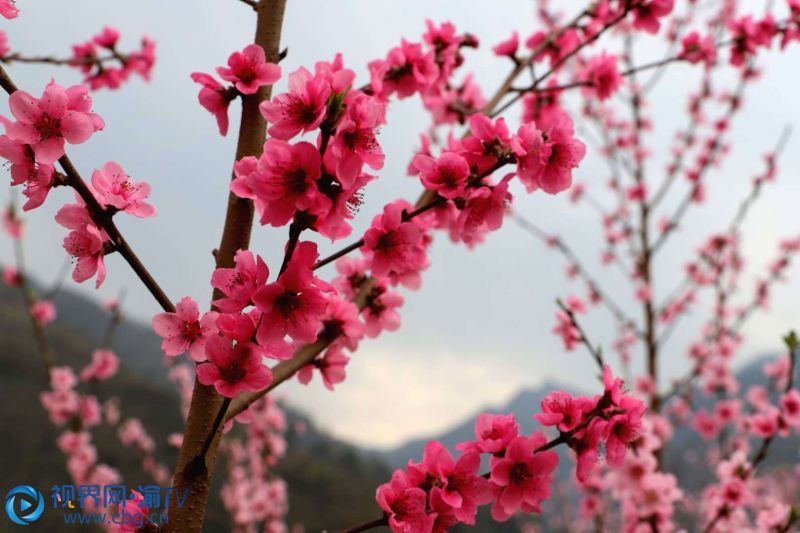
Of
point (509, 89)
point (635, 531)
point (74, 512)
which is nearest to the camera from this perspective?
point (74, 512)

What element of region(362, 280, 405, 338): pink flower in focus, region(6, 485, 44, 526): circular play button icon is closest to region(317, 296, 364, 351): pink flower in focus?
region(362, 280, 405, 338): pink flower in focus

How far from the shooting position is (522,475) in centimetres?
128

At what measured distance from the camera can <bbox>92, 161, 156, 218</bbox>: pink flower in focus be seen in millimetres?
1145

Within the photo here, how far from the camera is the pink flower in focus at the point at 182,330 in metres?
1.18

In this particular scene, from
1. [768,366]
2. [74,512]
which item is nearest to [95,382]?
[74,512]

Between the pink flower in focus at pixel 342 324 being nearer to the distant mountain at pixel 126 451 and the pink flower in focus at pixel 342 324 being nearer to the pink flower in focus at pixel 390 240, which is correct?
the pink flower in focus at pixel 390 240

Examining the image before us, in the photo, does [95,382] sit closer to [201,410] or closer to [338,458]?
[201,410]

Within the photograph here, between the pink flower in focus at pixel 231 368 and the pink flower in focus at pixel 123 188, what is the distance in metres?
0.34

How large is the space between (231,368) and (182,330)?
0.19 meters

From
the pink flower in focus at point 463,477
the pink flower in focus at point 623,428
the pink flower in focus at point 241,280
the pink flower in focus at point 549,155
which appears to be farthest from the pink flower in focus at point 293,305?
the pink flower in focus at point 623,428

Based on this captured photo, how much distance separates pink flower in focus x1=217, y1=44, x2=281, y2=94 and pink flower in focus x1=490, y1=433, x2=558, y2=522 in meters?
1.04

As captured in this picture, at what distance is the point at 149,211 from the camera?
3.85 ft

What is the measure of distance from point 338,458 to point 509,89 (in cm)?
2553

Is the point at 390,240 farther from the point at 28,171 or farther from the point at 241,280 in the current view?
the point at 28,171
